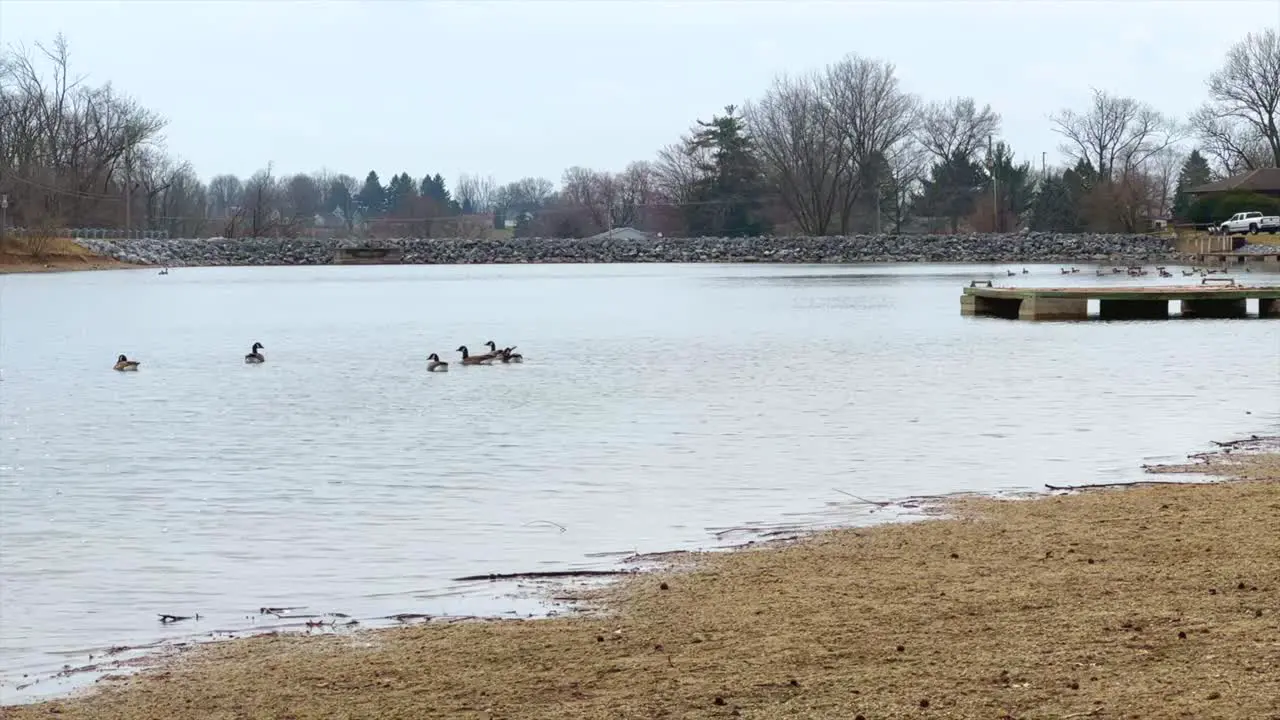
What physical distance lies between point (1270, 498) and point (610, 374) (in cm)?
1877

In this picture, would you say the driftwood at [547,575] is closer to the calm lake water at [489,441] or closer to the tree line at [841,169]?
the calm lake water at [489,441]

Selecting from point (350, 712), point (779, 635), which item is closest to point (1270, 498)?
point (779, 635)

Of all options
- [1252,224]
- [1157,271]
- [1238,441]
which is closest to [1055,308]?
[1238,441]

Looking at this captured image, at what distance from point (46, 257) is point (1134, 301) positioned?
243 feet

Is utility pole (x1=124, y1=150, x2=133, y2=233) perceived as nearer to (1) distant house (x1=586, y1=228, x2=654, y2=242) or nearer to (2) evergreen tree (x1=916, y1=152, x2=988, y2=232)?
(1) distant house (x1=586, y1=228, x2=654, y2=242)

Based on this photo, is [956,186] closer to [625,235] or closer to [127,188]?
[625,235]

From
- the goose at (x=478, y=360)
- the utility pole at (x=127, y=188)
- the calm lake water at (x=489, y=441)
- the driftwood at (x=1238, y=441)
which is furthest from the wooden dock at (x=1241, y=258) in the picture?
the utility pole at (x=127, y=188)

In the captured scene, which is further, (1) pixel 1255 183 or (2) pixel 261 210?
(2) pixel 261 210

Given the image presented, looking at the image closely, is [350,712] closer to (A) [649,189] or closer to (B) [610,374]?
(B) [610,374]

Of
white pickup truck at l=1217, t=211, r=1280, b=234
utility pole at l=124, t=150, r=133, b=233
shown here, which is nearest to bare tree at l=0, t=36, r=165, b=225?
utility pole at l=124, t=150, r=133, b=233

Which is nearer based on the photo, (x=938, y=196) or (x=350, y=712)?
(x=350, y=712)

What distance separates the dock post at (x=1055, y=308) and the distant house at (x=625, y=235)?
95.1 m

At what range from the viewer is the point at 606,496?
15.2 meters

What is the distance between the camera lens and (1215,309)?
1772 inches
